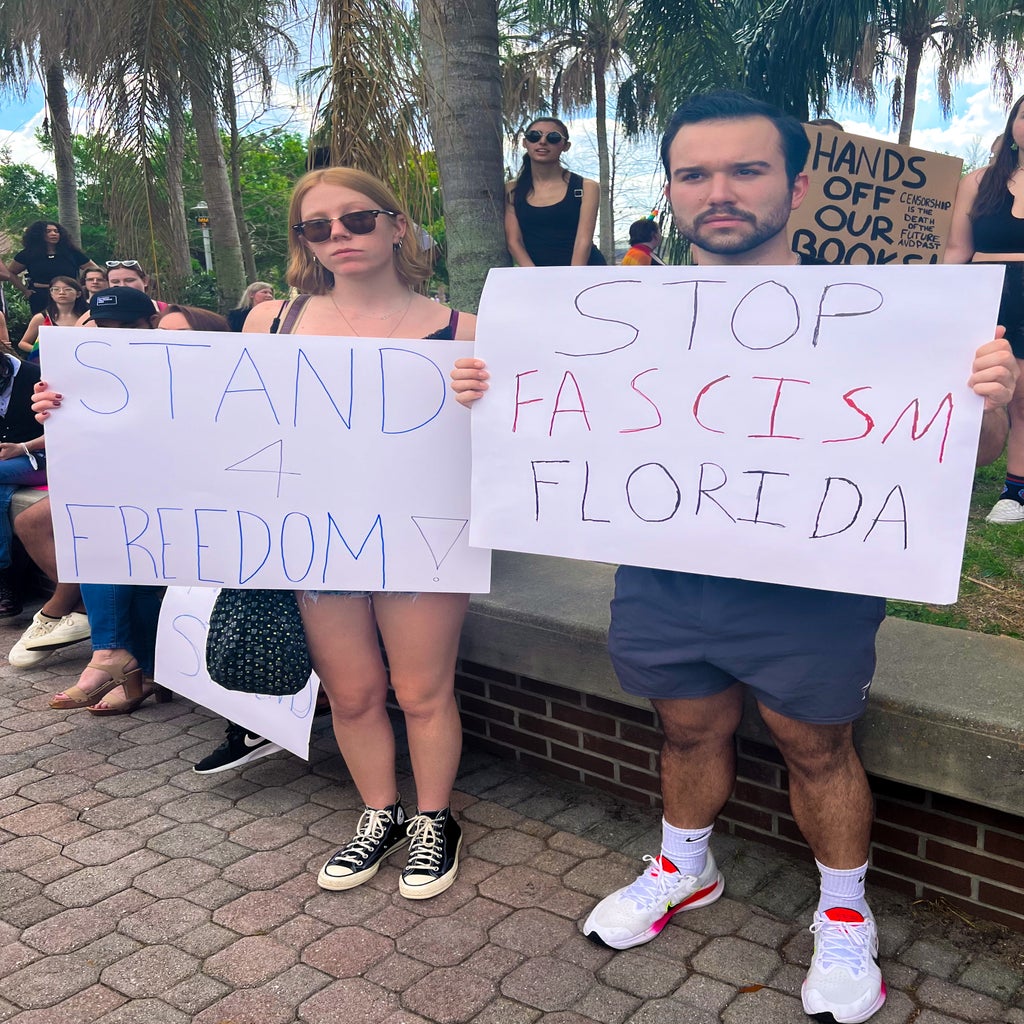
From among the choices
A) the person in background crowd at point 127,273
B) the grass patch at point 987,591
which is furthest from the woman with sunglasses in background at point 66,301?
the grass patch at point 987,591

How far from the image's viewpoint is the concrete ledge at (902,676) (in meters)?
2.22

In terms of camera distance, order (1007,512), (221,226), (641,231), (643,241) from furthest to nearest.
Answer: (221,226), (643,241), (641,231), (1007,512)

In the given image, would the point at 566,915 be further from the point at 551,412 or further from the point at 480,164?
the point at 480,164

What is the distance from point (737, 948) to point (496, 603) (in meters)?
1.25

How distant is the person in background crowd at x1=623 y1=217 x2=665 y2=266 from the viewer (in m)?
7.43

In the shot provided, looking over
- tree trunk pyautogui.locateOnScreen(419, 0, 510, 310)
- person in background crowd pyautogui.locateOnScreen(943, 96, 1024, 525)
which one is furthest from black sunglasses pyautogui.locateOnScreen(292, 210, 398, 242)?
person in background crowd pyautogui.locateOnScreen(943, 96, 1024, 525)

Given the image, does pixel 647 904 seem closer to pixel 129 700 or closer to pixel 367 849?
pixel 367 849

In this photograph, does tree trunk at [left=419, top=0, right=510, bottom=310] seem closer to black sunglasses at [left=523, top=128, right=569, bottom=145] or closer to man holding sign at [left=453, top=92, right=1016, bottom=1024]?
black sunglasses at [left=523, top=128, right=569, bottom=145]

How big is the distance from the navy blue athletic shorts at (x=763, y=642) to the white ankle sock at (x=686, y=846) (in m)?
0.42

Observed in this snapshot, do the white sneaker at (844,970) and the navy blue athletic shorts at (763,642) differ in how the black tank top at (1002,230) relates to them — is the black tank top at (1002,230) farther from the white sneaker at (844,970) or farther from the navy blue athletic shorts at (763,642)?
the white sneaker at (844,970)

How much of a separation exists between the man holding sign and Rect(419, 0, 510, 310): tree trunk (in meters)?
1.82

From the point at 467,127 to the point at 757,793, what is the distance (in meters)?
2.75

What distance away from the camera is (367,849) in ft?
9.08

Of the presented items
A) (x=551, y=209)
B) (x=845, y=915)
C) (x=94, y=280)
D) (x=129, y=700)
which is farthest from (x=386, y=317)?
(x=94, y=280)
